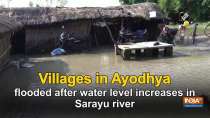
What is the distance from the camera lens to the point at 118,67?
64.0 ft

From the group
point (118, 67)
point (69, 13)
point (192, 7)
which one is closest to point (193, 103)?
point (118, 67)

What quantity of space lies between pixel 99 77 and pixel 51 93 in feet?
11.7

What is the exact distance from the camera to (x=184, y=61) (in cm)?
2064

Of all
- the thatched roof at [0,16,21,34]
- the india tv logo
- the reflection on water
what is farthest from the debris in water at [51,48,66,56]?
the india tv logo

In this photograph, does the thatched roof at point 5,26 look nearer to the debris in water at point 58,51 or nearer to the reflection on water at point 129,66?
the reflection on water at point 129,66

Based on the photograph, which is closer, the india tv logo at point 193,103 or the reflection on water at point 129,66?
the india tv logo at point 193,103

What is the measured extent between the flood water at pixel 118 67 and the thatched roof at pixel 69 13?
2.58m

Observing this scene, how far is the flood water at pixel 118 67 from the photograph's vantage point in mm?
15039

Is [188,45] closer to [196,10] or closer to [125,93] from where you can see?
[196,10]

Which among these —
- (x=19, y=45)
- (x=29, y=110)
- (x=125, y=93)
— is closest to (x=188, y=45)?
(x=19, y=45)

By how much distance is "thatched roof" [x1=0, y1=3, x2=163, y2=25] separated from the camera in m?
27.1

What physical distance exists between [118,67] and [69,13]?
30.0ft

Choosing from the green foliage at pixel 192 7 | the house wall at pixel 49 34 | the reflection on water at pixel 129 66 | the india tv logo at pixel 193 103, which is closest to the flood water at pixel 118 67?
the reflection on water at pixel 129 66

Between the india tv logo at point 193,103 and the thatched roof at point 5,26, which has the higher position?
the thatched roof at point 5,26
